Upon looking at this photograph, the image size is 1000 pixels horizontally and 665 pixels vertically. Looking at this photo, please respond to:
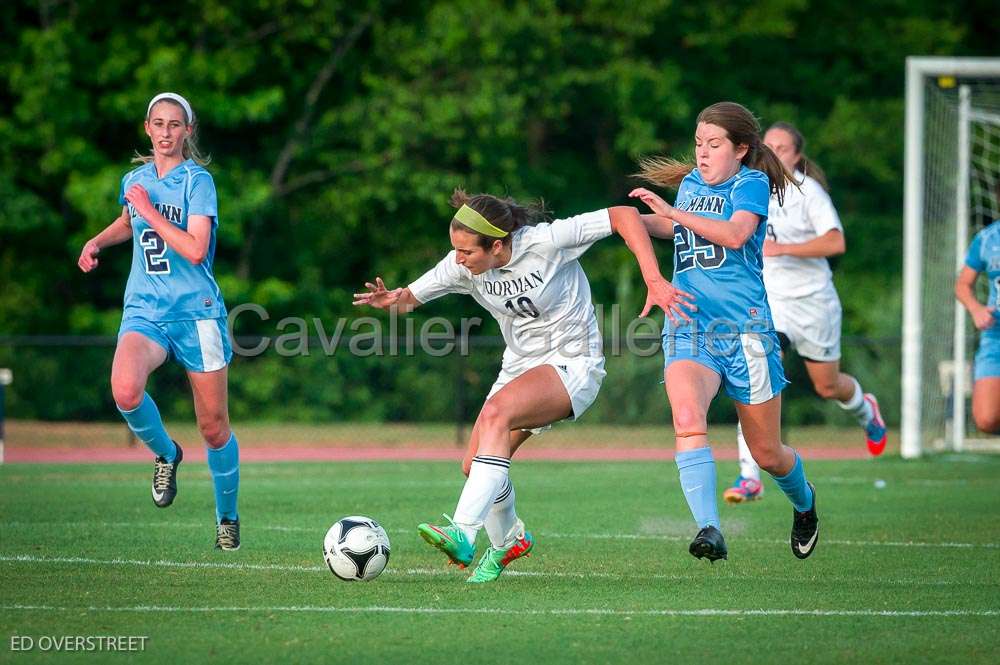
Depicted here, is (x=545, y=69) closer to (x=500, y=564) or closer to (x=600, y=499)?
(x=600, y=499)

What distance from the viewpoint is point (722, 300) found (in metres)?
6.45

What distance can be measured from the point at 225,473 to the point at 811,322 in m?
4.73

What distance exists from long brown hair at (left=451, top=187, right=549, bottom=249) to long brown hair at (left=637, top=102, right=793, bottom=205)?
2.00 ft

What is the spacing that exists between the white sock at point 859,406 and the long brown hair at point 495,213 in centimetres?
462

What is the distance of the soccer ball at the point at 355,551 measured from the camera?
6.26 m

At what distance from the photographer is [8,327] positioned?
2281 cm

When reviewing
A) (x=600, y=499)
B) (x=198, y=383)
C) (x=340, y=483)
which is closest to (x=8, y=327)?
(x=340, y=483)


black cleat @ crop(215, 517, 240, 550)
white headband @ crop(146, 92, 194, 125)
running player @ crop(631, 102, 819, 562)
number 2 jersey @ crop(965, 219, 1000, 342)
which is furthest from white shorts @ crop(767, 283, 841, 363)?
white headband @ crop(146, 92, 194, 125)

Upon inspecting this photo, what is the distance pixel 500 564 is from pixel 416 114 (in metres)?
18.2

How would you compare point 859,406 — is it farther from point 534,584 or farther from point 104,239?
point 104,239

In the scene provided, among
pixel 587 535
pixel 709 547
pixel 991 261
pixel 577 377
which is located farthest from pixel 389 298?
pixel 991 261

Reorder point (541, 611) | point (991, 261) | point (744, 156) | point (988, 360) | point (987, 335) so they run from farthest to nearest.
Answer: point (991, 261), point (987, 335), point (988, 360), point (744, 156), point (541, 611)

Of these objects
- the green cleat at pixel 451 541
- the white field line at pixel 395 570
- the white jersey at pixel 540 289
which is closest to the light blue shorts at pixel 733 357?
the white jersey at pixel 540 289

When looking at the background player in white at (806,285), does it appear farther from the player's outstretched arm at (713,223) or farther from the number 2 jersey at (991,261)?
the player's outstretched arm at (713,223)
